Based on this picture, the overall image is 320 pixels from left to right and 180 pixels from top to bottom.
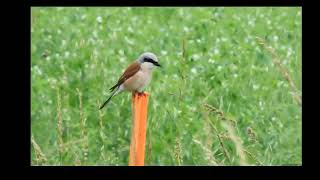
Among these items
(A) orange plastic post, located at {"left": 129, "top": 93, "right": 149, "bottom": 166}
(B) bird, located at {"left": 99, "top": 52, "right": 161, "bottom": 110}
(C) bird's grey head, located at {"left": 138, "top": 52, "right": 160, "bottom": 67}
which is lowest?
(A) orange plastic post, located at {"left": 129, "top": 93, "right": 149, "bottom": 166}

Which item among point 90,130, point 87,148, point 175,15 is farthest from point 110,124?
point 175,15

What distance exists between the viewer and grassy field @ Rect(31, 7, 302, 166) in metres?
8.17

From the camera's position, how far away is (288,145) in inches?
337

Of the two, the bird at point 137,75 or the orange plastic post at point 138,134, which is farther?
the bird at point 137,75

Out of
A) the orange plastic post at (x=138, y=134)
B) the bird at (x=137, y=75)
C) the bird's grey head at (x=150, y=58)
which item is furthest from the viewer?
the bird at (x=137, y=75)

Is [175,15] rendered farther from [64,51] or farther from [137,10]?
[64,51]

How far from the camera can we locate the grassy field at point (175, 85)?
8172 millimetres

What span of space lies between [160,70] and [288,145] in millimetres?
2577

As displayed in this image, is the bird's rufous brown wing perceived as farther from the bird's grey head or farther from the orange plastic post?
the orange plastic post

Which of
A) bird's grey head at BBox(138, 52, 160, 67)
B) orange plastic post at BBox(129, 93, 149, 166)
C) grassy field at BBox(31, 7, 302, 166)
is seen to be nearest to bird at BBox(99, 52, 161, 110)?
bird's grey head at BBox(138, 52, 160, 67)

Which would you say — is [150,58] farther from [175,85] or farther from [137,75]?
[175,85]

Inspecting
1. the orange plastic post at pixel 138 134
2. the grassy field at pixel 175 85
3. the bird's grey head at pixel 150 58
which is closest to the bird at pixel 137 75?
the bird's grey head at pixel 150 58

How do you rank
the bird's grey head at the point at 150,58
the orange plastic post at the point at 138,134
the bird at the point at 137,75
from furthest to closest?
1. the bird at the point at 137,75
2. the bird's grey head at the point at 150,58
3. the orange plastic post at the point at 138,134

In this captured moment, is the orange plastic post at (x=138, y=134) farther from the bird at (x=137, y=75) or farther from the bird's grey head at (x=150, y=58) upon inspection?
the bird at (x=137, y=75)
